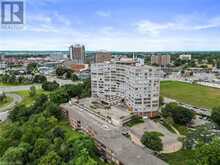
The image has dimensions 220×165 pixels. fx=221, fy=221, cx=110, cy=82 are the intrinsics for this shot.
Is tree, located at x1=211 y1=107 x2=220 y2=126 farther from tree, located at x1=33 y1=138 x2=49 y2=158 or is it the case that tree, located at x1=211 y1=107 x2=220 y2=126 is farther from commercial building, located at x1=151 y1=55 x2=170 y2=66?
commercial building, located at x1=151 y1=55 x2=170 y2=66

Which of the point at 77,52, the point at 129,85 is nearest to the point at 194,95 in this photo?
the point at 129,85

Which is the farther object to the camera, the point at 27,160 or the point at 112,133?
the point at 112,133

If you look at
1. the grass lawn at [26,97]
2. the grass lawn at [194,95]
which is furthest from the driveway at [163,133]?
the grass lawn at [26,97]

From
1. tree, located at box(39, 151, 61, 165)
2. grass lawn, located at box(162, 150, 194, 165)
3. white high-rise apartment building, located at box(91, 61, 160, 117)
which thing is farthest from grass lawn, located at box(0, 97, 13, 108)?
grass lawn, located at box(162, 150, 194, 165)

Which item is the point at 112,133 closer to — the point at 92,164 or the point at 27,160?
the point at 92,164

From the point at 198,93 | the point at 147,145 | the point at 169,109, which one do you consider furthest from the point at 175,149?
the point at 198,93

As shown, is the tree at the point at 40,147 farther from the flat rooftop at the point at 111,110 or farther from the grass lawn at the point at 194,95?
the grass lawn at the point at 194,95
